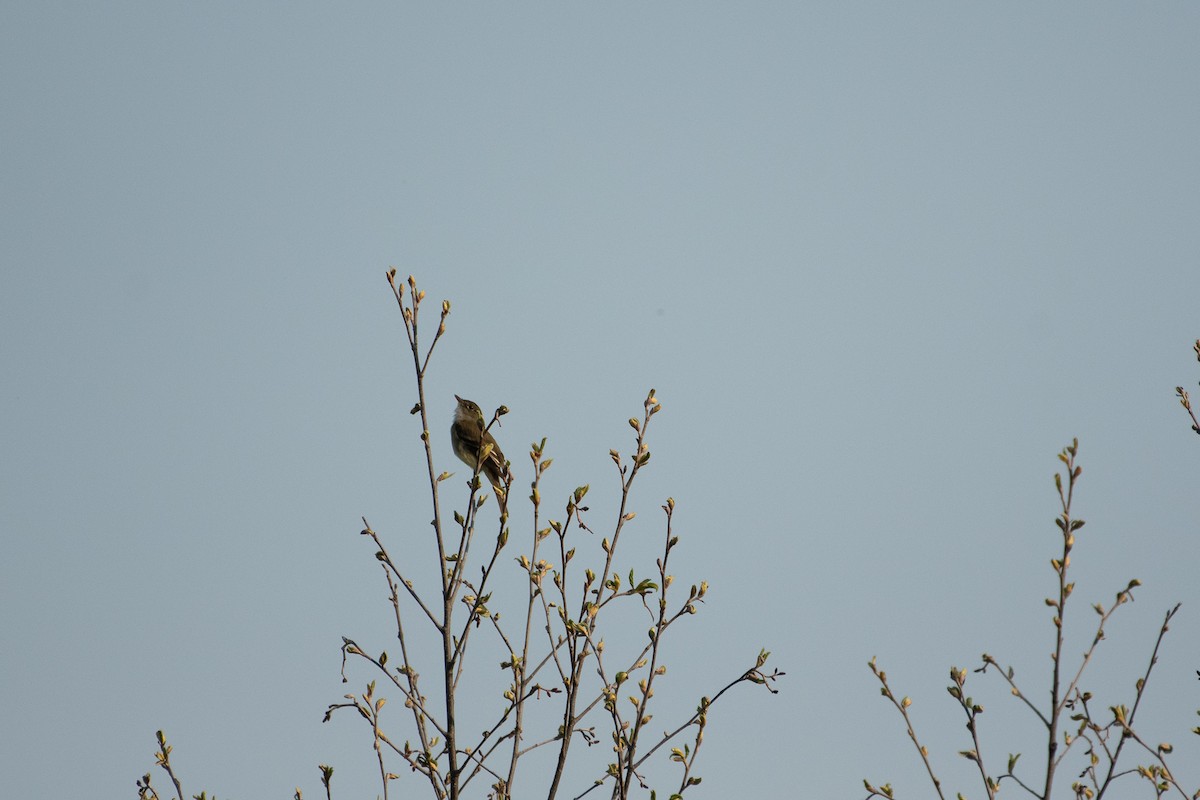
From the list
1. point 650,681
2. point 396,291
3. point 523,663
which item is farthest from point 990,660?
point 396,291

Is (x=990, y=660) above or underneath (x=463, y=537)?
underneath

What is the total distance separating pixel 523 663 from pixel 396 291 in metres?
1.80

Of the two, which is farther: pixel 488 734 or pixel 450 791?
pixel 488 734

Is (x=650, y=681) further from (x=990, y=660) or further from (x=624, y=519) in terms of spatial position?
(x=990, y=660)

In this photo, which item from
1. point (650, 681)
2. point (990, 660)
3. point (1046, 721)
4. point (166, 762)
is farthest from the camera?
point (166, 762)

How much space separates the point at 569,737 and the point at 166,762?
2.04 m

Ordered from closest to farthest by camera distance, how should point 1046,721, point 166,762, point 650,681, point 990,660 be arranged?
1. point 1046,721
2. point 990,660
3. point 650,681
4. point 166,762

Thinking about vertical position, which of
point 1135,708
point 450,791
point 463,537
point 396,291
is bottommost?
point 450,791

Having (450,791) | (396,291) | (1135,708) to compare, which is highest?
(396,291)

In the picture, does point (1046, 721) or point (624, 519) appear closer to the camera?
point (1046, 721)

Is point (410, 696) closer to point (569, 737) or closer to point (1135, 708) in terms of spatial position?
point (569, 737)

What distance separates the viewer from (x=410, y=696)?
16.9 feet

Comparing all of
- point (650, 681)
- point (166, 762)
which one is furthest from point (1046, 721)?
point (166, 762)

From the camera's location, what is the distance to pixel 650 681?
4961mm
